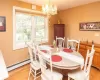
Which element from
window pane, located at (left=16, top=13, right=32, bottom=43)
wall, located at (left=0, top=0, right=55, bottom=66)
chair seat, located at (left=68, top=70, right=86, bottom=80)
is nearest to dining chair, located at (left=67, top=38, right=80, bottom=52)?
chair seat, located at (left=68, top=70, right=86, bottom=80)

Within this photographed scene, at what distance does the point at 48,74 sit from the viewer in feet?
7.26

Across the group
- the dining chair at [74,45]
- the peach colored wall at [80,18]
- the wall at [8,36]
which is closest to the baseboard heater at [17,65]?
the wall at [8,36]

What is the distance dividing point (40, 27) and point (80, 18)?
6.37ft

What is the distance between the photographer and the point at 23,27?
4207 millimetres

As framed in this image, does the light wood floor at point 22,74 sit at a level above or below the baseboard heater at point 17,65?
below

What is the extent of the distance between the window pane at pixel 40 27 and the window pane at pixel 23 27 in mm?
431

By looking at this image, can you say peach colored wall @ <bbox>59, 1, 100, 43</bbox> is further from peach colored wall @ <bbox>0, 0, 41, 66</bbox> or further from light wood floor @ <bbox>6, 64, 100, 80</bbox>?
peach colored wall @ <bbox>0, 0, 41, 66</bbox>

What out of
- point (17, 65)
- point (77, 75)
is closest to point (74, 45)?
point (77, 75)

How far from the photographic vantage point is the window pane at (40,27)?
4796 millimetres

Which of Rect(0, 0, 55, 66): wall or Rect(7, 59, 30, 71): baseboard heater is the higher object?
Rect(0, 0, 55, 66): wall

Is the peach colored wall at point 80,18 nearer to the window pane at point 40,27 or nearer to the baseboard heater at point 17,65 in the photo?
the window pane at point 40,27

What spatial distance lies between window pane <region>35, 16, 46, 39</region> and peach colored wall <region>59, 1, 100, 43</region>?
120 cm

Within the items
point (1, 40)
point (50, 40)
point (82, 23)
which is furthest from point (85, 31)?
point (1, 40)

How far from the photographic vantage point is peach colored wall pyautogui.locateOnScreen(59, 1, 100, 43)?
401 centimetres
